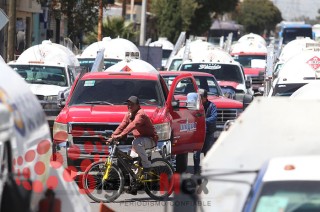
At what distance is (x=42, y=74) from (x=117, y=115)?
10266mm

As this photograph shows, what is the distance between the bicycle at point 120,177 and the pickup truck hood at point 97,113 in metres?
0.79

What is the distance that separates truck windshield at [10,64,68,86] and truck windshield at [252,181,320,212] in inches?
789

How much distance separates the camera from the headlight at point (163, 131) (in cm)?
1667

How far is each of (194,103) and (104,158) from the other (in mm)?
2540

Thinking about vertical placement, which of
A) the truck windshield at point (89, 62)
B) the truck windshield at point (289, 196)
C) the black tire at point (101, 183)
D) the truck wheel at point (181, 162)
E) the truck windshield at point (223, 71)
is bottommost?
the truck windshield at point (89, 62)

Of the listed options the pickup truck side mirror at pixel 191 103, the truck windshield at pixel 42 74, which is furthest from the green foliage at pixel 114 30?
the pickup truck side mirror at pixel 191 103

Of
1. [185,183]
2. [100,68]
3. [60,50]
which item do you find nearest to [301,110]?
[185,183]

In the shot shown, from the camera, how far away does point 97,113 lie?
16578mm

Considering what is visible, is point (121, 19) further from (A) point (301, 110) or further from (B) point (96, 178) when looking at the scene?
(A) point (301, 110)

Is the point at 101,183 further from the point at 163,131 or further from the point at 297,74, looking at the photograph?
the point at 297,74

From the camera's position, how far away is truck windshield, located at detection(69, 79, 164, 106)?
57.1 ft

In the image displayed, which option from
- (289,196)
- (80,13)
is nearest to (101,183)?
(289,196)

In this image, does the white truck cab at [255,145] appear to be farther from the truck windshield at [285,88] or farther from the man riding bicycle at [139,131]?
the truck windshield at [285,88]

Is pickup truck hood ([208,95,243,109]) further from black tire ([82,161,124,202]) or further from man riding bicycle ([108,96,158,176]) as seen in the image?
black tire ([82,161,124,202])
